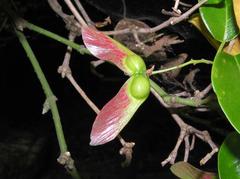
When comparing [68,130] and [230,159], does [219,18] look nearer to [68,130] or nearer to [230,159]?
[230,159]

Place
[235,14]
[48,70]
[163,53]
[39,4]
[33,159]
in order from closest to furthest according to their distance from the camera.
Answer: [235,14] → [163,53] → [39,4] → [48,70] → [33,159]

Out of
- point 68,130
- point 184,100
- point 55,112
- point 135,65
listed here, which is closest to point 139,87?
point 135,65

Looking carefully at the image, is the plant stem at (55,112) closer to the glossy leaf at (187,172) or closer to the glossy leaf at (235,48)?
the glossy leaf at (187,172)

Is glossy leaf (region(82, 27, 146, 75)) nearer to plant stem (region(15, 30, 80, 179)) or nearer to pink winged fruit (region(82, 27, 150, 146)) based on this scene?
pink winged fruit (region(82, 27, 150, 146))

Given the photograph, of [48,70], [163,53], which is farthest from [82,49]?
[48,70]

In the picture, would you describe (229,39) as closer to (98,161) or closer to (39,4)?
(39,4)
